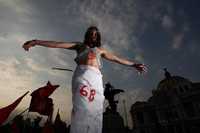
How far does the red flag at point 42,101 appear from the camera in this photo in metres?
7.07

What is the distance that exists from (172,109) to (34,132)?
22039 millimetres

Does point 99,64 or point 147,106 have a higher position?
point 147,106

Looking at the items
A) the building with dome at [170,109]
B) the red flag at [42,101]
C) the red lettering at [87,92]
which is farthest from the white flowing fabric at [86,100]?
the building with dome at [170,109]

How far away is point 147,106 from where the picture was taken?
1368 inches

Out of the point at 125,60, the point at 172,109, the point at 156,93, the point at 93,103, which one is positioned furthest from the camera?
the point at 156,93

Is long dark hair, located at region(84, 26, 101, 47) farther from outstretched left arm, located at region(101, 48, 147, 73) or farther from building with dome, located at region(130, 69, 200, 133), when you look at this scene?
building with dome, located at region(130, 69, 200, 133)

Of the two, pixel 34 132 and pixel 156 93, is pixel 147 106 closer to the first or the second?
pixel 156 93

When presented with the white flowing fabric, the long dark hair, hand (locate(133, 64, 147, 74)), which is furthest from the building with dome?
the white flowing fabric

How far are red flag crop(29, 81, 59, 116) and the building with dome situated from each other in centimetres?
2713

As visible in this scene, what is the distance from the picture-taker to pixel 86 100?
6.33 feet

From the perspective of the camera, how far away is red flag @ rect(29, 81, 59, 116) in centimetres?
707

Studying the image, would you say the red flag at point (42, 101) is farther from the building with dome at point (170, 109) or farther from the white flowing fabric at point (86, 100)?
the building with dome at point (170, 109)

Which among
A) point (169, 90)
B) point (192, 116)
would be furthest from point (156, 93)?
point (192, 116)

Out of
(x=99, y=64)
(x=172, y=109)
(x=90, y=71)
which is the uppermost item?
(x=172, y=109)
